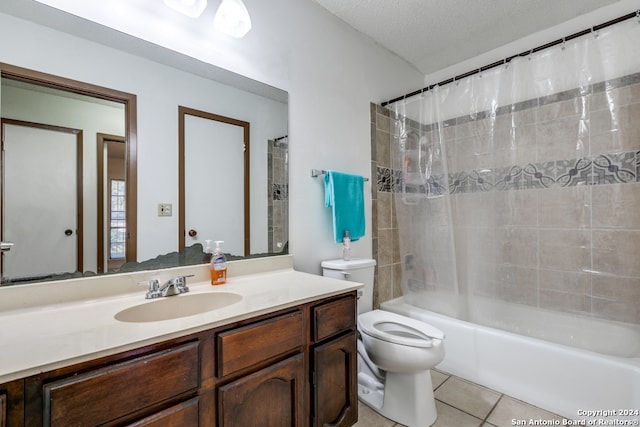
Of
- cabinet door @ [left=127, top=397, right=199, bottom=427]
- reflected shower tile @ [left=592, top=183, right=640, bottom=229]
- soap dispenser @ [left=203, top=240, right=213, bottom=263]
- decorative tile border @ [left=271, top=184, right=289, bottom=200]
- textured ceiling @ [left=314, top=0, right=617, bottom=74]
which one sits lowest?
cabinet door @ [left=127, top=397, right=199, bottom=427]

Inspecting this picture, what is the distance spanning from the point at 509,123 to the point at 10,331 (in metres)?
2.45

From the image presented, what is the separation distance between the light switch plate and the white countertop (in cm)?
33

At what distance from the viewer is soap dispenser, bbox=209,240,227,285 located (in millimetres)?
1331

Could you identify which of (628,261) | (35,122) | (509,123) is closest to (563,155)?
(509,123)

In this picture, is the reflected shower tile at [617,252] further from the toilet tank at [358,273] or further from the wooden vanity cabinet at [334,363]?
the wooden vanity cabinet at [334,363]

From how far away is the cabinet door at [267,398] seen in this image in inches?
35.4

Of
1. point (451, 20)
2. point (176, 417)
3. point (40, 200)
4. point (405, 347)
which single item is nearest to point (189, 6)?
point (40, 200)

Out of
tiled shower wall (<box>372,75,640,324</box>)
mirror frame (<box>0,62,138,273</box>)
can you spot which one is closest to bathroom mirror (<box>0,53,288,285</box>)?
mirror frame (<box>0,62,138,273</box>)

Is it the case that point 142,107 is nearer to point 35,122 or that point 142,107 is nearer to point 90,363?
point 35,122

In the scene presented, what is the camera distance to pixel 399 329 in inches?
67.2

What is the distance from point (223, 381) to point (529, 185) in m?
2.02

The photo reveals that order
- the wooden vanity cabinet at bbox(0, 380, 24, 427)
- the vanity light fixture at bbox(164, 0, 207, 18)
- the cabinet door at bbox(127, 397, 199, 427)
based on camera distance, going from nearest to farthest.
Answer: the wooden vanity cabinet at bbox(0, 380, 24, 427), the cabinet door at bbox(127, 397, 199, 427), the vanity light fixture at bbox(164, 0, 207, 18)

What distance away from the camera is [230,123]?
155 centimetres

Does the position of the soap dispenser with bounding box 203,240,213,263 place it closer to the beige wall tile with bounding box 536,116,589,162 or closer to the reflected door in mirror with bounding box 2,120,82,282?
the reflected door in mirror with bounding box 2,120,82,282
